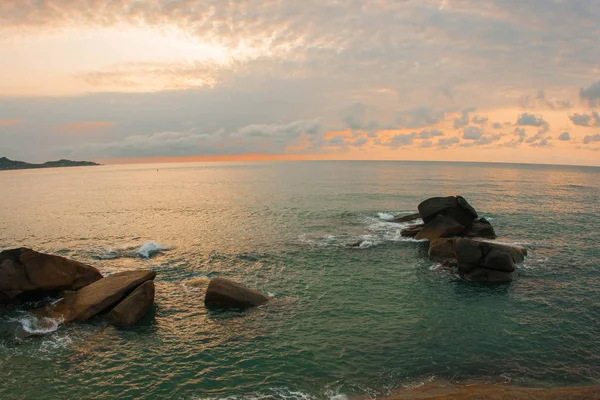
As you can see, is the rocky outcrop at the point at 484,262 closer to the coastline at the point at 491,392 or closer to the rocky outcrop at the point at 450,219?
the rocky outcrop at the point at 450,219

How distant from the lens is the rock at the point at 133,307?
23.8m

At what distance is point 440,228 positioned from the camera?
147ft

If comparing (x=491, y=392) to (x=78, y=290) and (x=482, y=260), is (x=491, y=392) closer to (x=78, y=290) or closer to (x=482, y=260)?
(x=482, y=260)

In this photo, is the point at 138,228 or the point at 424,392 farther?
the point at 138,228

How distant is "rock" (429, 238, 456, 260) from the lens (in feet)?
124

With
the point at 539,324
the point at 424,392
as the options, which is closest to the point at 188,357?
the point at 424,392

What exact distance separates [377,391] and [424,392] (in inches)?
84.0

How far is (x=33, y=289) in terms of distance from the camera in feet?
86.3

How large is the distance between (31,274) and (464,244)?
34.6 metres

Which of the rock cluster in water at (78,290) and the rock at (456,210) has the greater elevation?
the rock at (456,210)

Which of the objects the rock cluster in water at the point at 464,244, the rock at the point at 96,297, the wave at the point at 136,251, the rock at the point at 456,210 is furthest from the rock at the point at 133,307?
the rock at the point at 456,210

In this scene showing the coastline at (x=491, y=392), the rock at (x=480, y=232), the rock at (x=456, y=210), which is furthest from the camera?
the rock at (x=456, y=210)

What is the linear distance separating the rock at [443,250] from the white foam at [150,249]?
29.8 m

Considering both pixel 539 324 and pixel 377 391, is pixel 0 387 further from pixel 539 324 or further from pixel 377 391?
pixel 539 324
